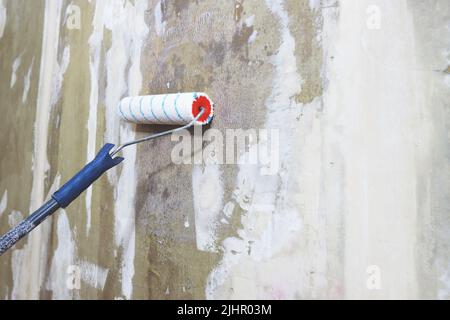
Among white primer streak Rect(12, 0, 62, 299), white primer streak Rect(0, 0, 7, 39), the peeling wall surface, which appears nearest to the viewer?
the peeling wall surface

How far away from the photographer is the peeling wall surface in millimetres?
847

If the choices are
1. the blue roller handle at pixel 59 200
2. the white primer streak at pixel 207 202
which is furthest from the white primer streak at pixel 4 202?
the white primer streak at pixel 207 202

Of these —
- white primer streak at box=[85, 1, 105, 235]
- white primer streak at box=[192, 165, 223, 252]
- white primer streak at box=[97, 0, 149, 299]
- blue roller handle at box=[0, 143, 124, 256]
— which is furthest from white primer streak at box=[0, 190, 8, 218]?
white primer streak at box=[192, 165, 223, 252]

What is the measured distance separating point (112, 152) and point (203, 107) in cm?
25

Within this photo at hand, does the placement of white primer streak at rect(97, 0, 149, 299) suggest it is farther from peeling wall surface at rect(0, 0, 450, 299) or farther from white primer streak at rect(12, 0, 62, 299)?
white primer streak at rect(12, 0, 62, 299)

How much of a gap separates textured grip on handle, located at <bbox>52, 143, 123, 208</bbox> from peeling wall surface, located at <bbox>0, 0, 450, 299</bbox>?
0.65ft

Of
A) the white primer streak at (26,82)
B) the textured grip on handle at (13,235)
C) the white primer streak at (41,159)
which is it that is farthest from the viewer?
the white primer streak at (26,82)

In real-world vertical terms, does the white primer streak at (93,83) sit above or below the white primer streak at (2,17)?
below

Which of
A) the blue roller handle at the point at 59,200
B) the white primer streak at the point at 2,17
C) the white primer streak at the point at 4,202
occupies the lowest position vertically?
the blue roller handle at the point at 59,200

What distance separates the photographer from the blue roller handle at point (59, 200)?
102cm

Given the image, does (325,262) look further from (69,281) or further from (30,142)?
(30,142)

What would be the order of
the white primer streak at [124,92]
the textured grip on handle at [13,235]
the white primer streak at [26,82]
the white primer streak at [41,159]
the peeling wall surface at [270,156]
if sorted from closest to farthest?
the peeling wall surface at [270,156] < the textured grip on handle at [13,235] < the white primer streak at [124,92] < the white primer streak at [41,159] < the white primer streak at [26,82]

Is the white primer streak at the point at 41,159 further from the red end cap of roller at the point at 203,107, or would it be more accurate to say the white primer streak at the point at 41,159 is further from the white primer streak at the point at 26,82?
the red end cap of roller at the point at 203,107
